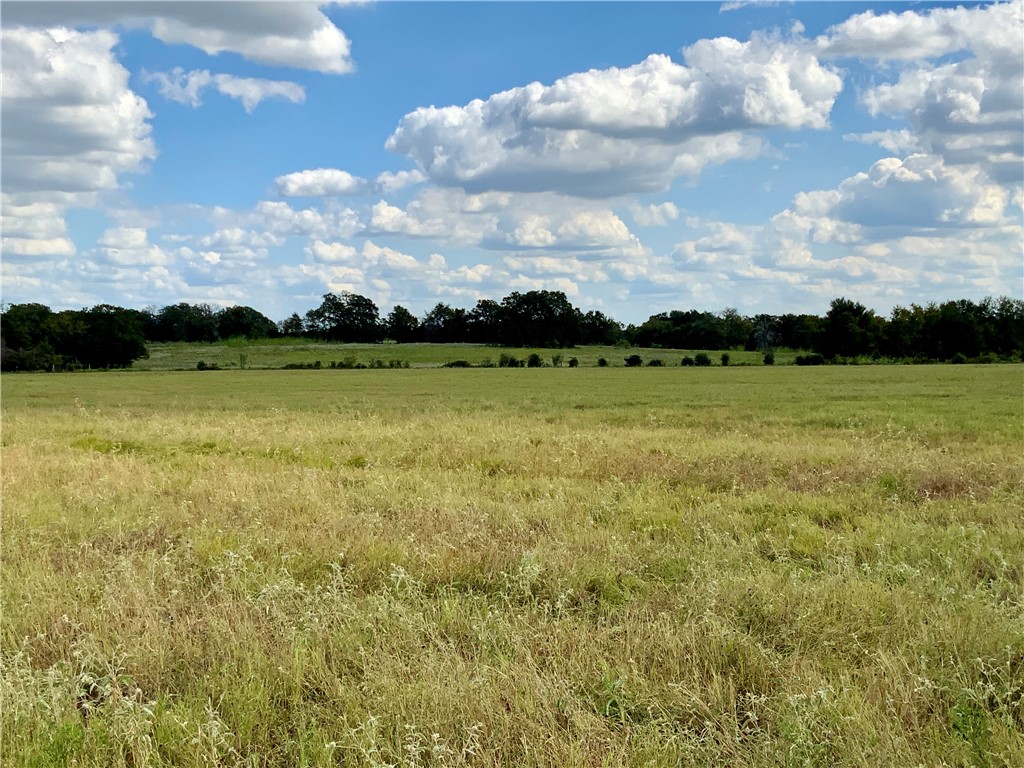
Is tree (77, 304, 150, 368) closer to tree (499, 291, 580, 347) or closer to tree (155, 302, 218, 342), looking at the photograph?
tree (155, 302, 218, 342)

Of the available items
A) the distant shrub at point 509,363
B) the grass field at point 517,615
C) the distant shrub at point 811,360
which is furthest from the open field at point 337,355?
the grass field at point 517,615

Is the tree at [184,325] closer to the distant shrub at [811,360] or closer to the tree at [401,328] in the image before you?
the tree at [401,328]

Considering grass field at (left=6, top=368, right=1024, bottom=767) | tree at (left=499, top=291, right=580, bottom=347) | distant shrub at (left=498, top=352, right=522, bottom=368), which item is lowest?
grass field at (left=6, top=368, right=1024, bottom=767)

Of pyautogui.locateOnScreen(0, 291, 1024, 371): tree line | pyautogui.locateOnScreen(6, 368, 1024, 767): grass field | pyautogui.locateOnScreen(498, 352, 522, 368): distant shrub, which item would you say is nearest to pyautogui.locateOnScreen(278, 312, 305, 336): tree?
pyautogui.locateOnScreen(0, 291, 1024, 371): tree line

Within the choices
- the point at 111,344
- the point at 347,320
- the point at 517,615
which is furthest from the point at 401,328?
the point at 517,615

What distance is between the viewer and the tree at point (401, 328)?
18850cm

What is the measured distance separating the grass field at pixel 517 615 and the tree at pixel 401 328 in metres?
173

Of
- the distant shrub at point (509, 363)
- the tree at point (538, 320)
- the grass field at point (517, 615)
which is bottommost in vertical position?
the grass field at point (517, 615)

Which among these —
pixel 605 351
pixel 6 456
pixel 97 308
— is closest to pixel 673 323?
pixel 605 351

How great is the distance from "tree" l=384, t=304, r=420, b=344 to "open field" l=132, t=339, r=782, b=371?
28968 mm

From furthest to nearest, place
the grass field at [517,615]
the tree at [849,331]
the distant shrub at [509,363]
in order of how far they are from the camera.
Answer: the tree at [849,331], the distant shrub at [509,363], the grass field at [517,615]

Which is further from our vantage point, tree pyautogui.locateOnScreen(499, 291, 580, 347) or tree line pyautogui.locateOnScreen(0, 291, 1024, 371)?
tree pyautogui.locateOnScreen(499, 291, 580, 347)

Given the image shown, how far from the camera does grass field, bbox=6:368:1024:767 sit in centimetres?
545

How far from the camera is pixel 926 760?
5.15 meters
